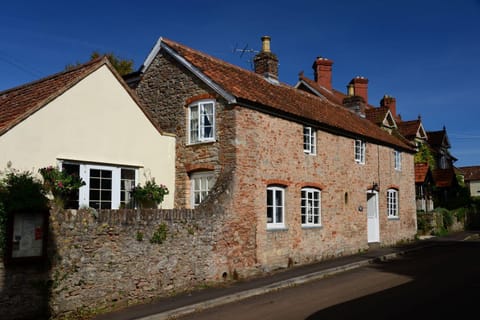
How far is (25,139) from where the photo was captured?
11.0 metres

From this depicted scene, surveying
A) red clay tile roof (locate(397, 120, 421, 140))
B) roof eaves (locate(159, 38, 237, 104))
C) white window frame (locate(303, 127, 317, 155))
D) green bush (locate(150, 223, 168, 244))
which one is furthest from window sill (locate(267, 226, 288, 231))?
red clay tile roof (locate(397, 120, 421, 140))

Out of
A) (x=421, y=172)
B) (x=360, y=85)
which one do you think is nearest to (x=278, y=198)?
(x=421, y=172)

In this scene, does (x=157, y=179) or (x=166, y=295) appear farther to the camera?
(x=157, y=179)

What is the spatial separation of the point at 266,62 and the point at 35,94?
413 inches

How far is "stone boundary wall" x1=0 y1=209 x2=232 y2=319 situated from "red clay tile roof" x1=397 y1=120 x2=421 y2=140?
2981cm

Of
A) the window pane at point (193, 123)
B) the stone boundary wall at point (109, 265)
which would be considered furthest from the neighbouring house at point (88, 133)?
the stone boundary wall at point (109, 265)

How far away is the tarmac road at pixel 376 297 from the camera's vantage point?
9084mm

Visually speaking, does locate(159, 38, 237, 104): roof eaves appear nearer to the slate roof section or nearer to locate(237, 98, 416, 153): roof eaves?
locate(237, 98, 416, 153): roof eaves

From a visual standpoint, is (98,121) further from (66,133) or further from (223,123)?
(223,123)

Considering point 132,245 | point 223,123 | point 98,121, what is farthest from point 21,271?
point 223,123

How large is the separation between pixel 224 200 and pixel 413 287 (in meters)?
5.41

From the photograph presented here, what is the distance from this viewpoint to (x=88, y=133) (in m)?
12.5

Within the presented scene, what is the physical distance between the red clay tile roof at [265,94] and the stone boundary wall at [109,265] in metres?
4.66

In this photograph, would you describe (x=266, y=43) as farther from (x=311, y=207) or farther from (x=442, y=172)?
(x=442, y=172)
